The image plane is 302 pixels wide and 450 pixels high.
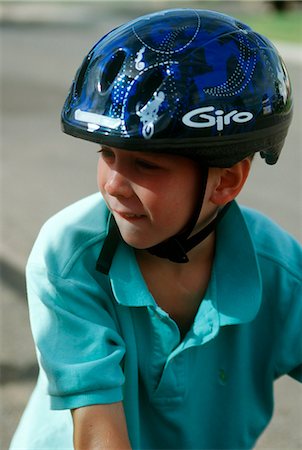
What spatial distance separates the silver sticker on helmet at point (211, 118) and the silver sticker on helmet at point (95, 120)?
19cm

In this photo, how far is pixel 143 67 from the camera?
99.8 inches

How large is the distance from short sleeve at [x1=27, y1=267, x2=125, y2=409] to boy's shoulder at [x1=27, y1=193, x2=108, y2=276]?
0.12ft

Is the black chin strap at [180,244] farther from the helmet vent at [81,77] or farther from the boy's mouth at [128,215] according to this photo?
the helmet vent at [81,77]

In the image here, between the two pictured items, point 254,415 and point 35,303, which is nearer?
point 35,303

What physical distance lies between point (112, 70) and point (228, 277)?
74cm

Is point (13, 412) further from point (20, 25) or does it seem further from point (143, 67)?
point (20, 25)

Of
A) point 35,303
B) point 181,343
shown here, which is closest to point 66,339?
point 35,303

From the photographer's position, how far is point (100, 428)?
8.18 feet

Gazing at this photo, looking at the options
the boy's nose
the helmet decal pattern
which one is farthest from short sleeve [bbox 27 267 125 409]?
the helmet decal pattern

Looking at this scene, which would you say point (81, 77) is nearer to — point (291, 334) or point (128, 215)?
point (128, 215)

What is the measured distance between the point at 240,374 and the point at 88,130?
96 cm

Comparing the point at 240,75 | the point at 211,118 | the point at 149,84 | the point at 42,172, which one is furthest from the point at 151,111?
the point at 42,172

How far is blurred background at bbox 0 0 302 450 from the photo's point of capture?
454 centimetres

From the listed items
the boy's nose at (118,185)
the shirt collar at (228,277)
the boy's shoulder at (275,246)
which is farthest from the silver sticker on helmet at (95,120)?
the boy's shoulder at (275,246)
